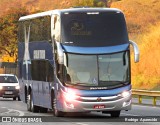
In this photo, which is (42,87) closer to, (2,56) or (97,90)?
(97,90)

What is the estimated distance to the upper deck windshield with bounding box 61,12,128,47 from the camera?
24672 mm

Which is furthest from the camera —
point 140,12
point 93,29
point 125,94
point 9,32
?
point 140,12

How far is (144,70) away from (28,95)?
28.5 m

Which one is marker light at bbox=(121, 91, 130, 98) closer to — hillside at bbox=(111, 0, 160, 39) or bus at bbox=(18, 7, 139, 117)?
bus at bbox=(18, 7, 139, 117)

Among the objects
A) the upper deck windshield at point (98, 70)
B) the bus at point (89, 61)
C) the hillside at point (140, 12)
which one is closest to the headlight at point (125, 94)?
the bus at point (89, 61)

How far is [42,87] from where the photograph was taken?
27453 mm

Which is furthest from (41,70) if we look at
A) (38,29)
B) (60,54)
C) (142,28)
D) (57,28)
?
(142,28)

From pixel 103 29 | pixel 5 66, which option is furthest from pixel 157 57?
pixel 103 29

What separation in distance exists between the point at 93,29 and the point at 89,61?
3.80 feet

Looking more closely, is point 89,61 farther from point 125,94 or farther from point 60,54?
point 125,94

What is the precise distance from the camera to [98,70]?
24500 millimetres

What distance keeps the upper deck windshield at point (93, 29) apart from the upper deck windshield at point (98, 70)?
468 millimetres

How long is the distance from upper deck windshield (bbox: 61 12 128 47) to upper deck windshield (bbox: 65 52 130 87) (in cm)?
47

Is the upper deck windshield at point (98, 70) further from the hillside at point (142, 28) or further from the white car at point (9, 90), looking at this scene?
the hillside at point (142, 28)
